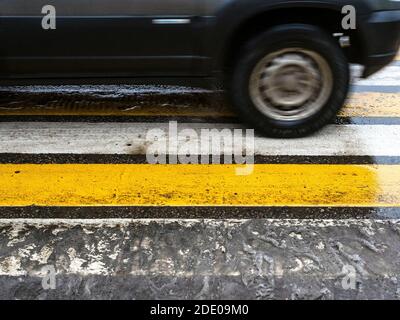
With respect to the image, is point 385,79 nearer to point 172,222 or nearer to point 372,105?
point 372,105

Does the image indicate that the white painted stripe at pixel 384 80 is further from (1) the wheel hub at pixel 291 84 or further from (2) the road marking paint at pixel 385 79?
(1) the wheel hub at pixel 291 84

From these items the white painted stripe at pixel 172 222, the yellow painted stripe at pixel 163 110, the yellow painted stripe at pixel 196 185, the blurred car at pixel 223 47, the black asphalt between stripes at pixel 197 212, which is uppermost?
the blurred car at pixel 223 47

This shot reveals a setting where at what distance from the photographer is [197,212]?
321cm

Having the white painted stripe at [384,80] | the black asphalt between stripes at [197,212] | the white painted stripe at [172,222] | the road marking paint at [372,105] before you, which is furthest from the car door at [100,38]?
the white painted stripe at [384,80]

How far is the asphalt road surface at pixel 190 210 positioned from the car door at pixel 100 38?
606 mm

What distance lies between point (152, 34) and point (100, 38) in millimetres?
409

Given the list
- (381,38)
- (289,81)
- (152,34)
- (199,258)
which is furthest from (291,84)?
(199,258)

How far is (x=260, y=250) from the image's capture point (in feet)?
9.32

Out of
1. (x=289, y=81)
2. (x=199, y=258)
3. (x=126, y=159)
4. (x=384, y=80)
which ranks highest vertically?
(x=289, y=81)

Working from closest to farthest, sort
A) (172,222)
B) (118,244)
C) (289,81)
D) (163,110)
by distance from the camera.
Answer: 1. (118,244)
2. (172,222)
3. (289,81)
4. (163,110)

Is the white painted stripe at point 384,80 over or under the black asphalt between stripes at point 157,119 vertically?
over

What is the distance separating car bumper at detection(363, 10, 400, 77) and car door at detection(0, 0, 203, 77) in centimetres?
135

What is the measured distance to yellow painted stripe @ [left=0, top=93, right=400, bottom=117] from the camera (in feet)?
15.7

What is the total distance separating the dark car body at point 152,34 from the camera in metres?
3.80
